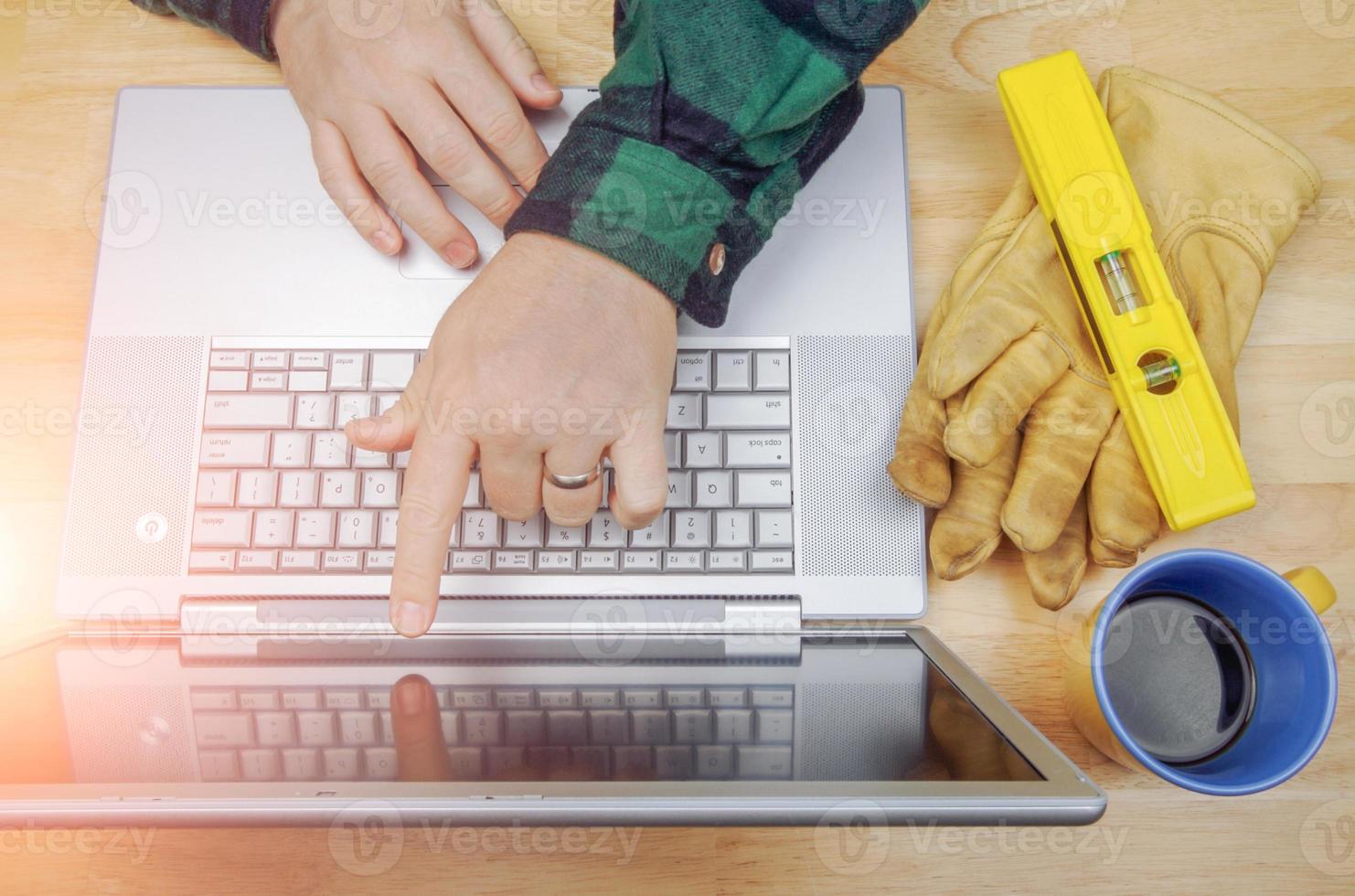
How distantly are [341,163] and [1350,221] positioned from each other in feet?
2.23

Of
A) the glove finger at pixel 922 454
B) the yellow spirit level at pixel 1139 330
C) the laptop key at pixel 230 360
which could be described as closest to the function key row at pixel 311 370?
the laptop key at pixel 230 360

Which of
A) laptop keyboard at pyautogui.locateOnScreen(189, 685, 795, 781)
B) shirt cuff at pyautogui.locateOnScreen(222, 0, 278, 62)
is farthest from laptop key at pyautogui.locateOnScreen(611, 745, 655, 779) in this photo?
shirt cuff at pyautogui.locateOnScreen(222, 0, 278, 62)

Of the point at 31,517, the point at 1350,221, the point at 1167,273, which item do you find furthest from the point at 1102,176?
the point at 31,517

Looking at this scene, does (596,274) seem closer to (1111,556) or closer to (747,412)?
(747,412)

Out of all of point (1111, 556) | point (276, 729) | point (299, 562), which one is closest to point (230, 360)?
point (299, 562)

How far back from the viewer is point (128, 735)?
1.36ft

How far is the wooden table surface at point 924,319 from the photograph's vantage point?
0.51 m

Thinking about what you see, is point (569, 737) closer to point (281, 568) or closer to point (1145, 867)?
point (281, 568)

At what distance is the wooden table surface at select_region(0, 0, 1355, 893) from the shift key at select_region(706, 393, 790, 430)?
0.13 m

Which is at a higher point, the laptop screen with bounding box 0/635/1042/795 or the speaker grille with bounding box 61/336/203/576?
the speaker grille with bounding box 61/336/203/576

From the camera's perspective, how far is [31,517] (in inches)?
21.6

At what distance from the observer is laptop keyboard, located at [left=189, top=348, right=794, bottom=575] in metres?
0.51

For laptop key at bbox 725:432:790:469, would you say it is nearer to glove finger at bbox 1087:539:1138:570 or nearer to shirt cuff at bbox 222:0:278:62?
glove finger at bbox 1087:539:1138:570

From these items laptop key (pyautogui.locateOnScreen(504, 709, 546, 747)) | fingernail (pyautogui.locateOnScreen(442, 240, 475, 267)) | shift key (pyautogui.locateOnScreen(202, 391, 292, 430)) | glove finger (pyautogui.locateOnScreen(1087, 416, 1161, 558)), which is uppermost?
fingernail (pyautogui.locateOnScreen(442, 240, 475, 267))
